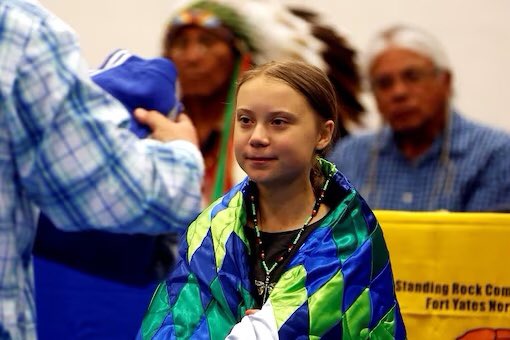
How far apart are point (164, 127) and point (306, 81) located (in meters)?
0.36

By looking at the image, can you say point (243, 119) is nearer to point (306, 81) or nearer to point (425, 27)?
→ point (306, 81)

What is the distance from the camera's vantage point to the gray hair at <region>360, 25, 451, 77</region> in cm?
341

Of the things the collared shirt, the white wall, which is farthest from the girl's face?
the white wall

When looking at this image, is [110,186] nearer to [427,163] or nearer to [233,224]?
[233,224]

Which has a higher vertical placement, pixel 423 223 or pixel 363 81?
pixel 423 223

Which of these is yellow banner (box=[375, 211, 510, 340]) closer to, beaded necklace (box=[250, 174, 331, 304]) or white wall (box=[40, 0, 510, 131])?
beaded necklace (box=[250, 174, 331, 304])

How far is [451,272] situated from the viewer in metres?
2.19

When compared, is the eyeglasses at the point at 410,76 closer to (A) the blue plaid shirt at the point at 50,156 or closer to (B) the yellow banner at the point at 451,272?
(B) the yellow banner at the point at 451,272

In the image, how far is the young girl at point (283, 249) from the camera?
167 cm

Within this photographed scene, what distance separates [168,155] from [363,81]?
1.99 metres

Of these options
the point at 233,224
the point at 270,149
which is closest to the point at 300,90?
the point at 270,149

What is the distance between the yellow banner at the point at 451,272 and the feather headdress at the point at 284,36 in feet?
3.43

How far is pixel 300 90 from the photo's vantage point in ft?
5.70

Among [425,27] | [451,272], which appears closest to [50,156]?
[451,272]
